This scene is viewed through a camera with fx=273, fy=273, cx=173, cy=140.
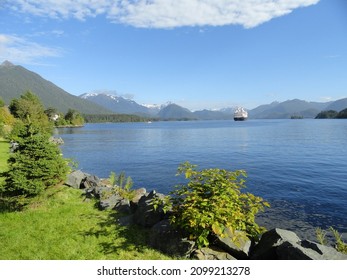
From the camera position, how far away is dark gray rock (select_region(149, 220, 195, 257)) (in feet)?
30.3

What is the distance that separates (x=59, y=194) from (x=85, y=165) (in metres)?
30.2

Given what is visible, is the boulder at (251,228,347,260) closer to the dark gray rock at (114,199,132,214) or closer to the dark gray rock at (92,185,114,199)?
the dark gray rock at (114,199,132,214)

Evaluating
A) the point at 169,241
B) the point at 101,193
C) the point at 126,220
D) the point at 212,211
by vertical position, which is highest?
the point at 212,211

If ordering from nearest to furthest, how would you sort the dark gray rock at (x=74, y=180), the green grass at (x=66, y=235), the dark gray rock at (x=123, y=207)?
the green grass at (x=66, y=235) < the dark gray rock at (x=123, y=207) < the dark gray rock at (x=74, y=180)

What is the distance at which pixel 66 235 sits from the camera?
1095 centimetres

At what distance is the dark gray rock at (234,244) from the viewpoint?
30.2 ft

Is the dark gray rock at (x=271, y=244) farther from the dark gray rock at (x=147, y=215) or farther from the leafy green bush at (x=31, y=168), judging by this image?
the leafy green bush at (x=31, y=168)

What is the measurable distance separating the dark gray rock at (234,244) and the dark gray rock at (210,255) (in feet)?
0.64

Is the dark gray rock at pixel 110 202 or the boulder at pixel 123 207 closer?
the boulder at pixel 123 207

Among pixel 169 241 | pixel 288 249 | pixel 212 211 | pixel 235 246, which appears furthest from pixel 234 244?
pixel 169 241

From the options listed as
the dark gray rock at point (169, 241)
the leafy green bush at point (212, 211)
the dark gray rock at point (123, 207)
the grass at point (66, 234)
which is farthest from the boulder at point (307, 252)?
the dark gray rock at point (123, 207)

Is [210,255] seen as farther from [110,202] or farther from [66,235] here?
[110,202]

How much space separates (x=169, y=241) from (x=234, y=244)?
2.30 metres

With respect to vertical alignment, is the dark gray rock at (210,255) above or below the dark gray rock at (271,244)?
below
